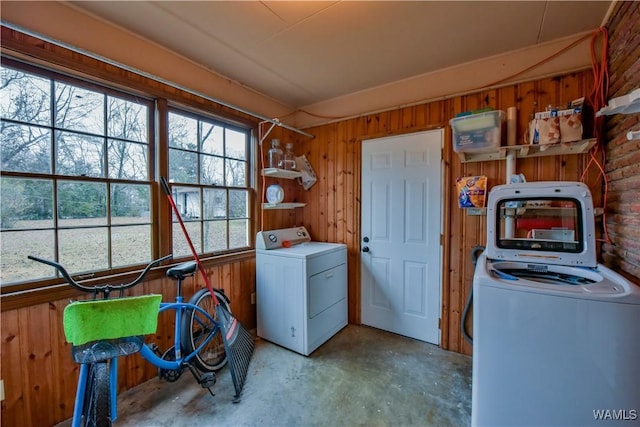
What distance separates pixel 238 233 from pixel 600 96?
303 centimetres

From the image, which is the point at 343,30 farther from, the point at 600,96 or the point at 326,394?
the point at 326,394

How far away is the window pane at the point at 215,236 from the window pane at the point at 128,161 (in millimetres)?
662

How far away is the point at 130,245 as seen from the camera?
1.93m

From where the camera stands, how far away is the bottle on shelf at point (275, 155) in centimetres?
290

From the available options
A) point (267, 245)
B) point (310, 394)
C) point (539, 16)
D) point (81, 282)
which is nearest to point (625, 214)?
point (539, 16)

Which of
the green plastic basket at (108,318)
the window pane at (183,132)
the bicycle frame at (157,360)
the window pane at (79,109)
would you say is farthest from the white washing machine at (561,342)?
the window pane at (79,109)

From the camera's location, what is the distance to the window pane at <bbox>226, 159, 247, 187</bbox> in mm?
2622

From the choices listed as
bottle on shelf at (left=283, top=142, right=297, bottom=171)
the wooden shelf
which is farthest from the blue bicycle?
the wooden shelf

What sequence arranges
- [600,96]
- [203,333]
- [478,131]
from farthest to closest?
[203,333] → [478,131] → [600,96]

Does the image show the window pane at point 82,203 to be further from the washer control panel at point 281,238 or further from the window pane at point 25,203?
the washer control panel at point 281,238

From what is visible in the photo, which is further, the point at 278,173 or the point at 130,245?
the point at 278,173

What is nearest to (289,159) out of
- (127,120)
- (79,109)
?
(127,120)

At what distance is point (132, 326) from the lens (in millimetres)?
1354

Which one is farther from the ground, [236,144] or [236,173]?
[236,144]
